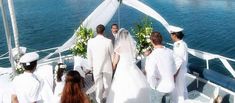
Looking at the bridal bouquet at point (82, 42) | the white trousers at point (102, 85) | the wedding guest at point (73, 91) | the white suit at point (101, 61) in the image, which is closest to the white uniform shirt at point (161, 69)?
the white suit at point (101, 61)

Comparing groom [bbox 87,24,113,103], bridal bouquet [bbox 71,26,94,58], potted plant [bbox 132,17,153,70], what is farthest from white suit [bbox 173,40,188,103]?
bridal bouquet [bbox 71,26,94,58]

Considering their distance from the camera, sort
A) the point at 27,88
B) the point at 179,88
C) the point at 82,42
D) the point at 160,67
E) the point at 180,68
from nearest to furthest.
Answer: the point at 27,88
the point at 160,67
the point at 180,68
the point at 179,88
the point at 82,42

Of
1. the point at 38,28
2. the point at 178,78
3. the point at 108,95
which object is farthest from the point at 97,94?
the point at 38,28

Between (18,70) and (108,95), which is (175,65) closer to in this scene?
(108,95)

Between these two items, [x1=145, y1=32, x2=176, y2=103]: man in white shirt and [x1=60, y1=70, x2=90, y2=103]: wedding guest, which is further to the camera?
[x1=145, y1=32, x2=176, y2=103]: man in white shirt

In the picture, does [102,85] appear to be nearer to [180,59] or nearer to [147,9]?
[180,59]

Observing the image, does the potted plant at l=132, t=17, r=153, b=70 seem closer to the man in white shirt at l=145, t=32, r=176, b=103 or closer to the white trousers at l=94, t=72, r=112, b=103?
the white trousers at l=94, t=72, r=112, b=103

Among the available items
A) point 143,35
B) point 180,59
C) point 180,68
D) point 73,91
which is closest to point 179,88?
point 180,68

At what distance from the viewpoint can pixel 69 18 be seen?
35906 mm

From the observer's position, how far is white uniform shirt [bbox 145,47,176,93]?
204 inches

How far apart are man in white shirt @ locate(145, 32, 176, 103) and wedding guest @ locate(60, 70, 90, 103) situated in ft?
5.89

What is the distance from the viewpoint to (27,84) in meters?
4.11

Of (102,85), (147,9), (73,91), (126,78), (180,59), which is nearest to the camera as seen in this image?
(73,91)

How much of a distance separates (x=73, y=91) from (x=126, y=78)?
2.57m
